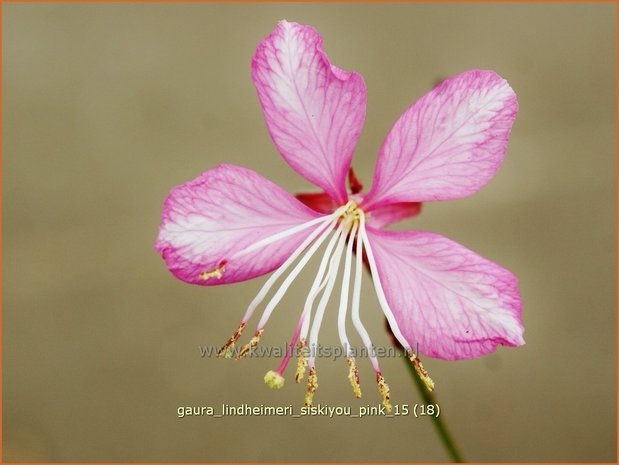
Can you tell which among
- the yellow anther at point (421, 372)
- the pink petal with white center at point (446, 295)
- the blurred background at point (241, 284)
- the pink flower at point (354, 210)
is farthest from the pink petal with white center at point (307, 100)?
the blurred background at point (241, 284)

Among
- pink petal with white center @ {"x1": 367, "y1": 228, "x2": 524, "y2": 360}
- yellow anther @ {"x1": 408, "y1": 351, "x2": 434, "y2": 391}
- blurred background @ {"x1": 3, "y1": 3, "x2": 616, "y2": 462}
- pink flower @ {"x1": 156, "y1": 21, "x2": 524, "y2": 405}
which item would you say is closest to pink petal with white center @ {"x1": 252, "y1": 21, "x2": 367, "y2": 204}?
pink flower @ {"x1": 156, "y1": 21, "x2": 524, "y2": 405}

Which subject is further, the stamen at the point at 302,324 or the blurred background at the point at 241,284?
the blurred background at the point at 241,284

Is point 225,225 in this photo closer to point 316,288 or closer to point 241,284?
point 316,288

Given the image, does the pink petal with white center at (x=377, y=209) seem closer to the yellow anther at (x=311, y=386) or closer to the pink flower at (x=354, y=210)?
the pink flower at (x=354, y=210)

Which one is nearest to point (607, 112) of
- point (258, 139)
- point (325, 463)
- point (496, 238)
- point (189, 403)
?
point (496, 238)

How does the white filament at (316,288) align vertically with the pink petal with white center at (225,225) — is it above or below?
below

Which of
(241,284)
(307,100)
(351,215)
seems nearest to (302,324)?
(351,215)

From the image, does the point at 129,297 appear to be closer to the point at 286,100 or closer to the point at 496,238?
the point at 496,238
